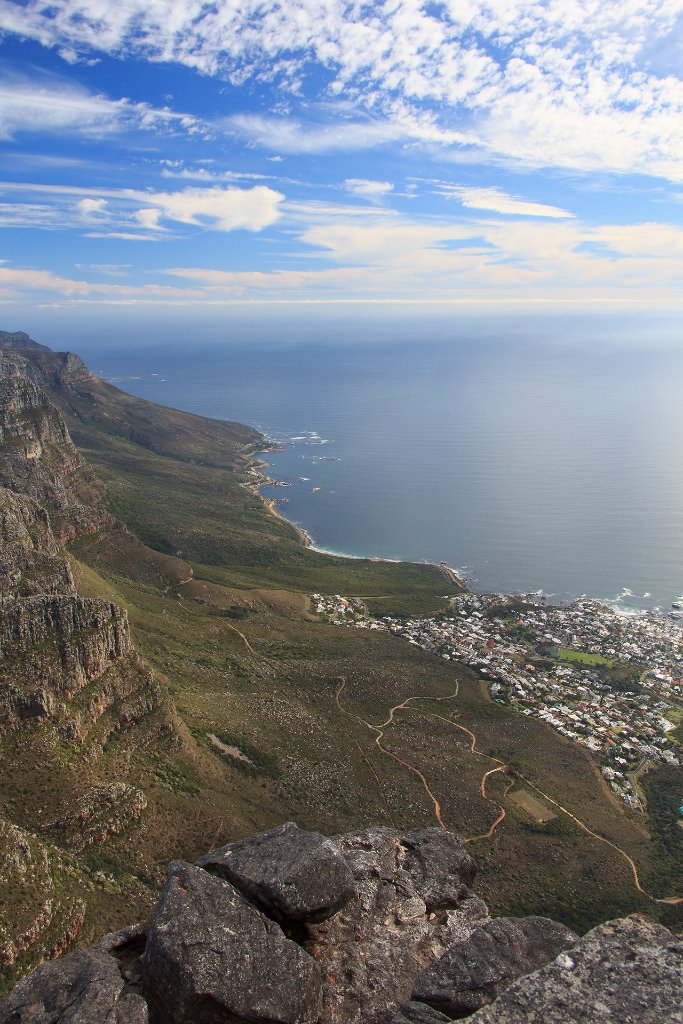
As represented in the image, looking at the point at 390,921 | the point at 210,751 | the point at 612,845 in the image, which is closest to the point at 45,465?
the point at 210,751

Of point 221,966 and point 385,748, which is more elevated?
point 221,966

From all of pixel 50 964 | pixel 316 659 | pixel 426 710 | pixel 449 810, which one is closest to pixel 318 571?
pixel 316 659

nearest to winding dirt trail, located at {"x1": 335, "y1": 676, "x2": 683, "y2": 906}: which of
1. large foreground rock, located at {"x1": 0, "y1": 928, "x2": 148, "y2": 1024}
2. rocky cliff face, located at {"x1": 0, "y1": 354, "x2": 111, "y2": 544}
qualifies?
large foreground rock, located at {"x1": 0, "y1": 928, "x2": 148, "y2": 1024}

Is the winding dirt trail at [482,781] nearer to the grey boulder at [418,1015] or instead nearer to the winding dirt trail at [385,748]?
the winding dirt trail at [385,748]

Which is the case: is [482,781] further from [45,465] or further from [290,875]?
[45,465]

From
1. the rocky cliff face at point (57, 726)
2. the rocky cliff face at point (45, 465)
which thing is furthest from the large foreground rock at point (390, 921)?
the rocky cliff face at point (45, 465)

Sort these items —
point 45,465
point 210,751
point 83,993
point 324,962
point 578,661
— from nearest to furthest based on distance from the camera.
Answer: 1. point 83,993
2. point 324,962
3. point 210,751
4. point 578,661
5. point 45,465

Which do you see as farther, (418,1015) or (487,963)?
(487,963)
